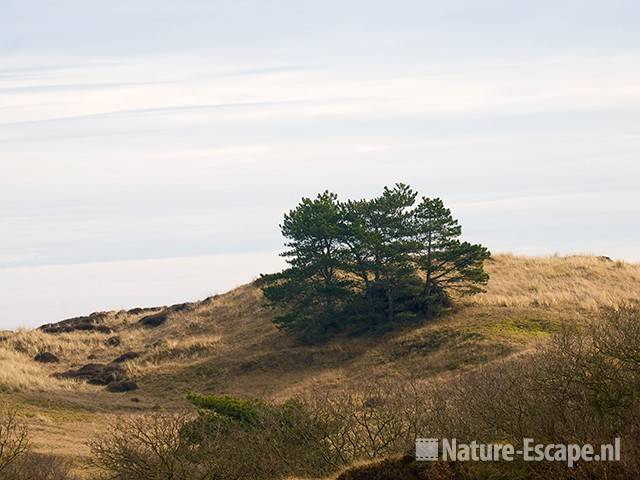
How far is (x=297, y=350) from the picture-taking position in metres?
65.1

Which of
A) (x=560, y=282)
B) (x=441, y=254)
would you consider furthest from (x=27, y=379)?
(x=560, y=282)

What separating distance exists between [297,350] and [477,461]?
40.0 metres

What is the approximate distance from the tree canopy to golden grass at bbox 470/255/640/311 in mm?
3296

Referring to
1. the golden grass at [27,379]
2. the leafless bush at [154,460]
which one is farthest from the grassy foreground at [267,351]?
the leafless bush at [154,460]

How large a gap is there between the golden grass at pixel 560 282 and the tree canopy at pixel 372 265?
130 inches

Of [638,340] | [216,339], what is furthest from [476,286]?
[638,340]

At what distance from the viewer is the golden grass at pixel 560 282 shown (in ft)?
218

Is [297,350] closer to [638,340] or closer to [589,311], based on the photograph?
[589,311]

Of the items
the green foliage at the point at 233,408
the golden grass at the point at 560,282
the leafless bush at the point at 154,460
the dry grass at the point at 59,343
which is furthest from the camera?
the dry grass at the point at 59,343

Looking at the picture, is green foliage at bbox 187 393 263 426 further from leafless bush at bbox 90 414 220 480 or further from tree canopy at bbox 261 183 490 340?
tree canopy at bbox 261 183 490 340

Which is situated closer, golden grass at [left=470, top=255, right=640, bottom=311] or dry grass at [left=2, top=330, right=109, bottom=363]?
golden grass at [left=470, top=255, right=640, bottom=311]

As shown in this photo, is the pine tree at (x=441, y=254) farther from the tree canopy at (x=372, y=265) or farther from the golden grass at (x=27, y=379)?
the golden grass at (x=27, y=379)

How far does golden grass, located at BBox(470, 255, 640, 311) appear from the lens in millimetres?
66438

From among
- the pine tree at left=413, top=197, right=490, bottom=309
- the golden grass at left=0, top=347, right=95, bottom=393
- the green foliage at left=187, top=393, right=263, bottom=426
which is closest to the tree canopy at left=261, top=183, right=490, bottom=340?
the pine tree at left=413, top=197, right=490, bottom=309
